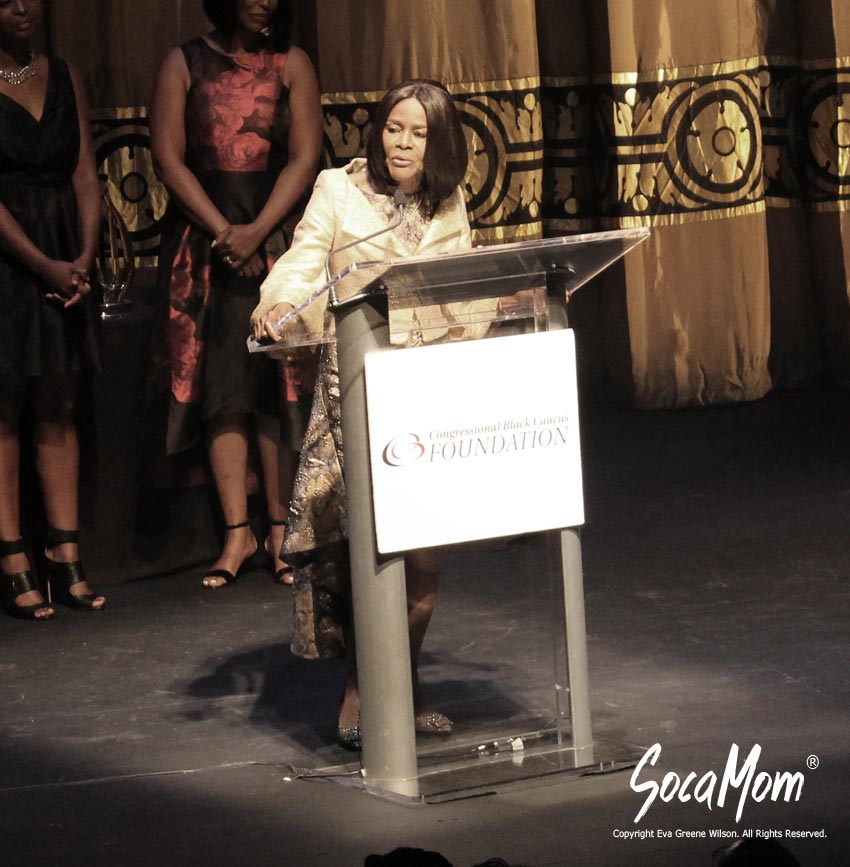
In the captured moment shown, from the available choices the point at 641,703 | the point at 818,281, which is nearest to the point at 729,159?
the point at 818,281

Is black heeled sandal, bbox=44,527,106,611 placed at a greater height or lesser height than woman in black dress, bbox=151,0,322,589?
lesser

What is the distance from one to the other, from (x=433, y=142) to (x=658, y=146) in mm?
3751

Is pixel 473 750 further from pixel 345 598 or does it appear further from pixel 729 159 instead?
pixel 729 159

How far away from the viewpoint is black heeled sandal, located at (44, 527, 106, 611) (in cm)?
485

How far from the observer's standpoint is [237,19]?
496 centimetres

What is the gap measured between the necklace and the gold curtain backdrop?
2062 mm

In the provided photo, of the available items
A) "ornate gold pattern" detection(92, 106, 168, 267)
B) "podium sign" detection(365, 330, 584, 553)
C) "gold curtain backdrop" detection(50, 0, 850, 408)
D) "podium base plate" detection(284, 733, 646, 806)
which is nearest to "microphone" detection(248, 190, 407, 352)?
"podium sign" detection(365, 330, 584, 553)

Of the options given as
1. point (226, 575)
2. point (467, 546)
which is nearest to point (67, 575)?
point (226, 575)

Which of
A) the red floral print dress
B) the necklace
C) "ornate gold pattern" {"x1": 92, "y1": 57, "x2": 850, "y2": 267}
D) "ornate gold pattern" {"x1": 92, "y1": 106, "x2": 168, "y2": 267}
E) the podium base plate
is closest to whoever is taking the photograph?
the podium base plate

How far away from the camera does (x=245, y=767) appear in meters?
3.47

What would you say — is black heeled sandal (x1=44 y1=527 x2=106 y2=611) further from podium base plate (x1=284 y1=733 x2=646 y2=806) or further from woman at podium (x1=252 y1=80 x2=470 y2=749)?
podium base plate (x1=284 y1=733 x2=646 y2=806)

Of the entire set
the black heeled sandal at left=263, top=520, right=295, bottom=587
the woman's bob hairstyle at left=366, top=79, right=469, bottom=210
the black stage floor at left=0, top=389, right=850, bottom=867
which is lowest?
the black stage floor at left=0, top=389, right=850, bottom=867

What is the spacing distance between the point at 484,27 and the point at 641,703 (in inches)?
146

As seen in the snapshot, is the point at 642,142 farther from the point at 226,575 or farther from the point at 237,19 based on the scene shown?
the point at 226,575
